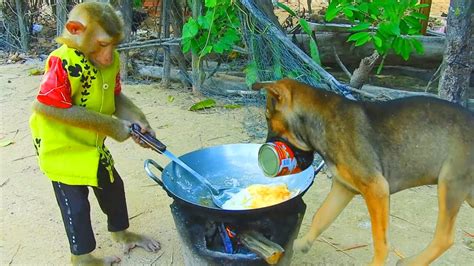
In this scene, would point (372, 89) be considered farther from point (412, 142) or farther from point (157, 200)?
point (412, 142)

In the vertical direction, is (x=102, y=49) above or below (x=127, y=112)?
above

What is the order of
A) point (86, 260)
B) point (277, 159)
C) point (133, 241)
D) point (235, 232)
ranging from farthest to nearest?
1. point (133, 241)
2. point (86, 260)
3. point (235, 232)
4. point (277, 159)

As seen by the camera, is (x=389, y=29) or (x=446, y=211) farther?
(x=389, y=29)

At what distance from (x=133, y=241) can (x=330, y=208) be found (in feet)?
4.83

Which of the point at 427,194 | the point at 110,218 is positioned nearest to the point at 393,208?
the point at 427,194

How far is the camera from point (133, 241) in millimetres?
3891

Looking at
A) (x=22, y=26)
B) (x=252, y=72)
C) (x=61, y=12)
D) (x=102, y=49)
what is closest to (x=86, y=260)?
(x=102, y=49)

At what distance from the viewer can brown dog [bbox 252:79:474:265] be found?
2869mm

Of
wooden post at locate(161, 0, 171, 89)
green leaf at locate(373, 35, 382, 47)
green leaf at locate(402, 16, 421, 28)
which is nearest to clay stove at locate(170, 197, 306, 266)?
green leaf at locate(373, 35, 382, 47)

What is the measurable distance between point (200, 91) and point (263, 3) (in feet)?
5.36

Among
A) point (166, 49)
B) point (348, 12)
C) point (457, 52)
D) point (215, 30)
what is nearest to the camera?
point (348, 12)

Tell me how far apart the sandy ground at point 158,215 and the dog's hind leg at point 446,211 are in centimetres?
61

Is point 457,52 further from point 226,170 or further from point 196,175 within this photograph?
point 196,175

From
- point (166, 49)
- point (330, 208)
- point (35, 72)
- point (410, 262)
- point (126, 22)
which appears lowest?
point (35, 72)
